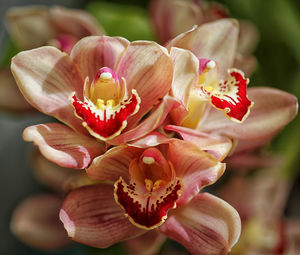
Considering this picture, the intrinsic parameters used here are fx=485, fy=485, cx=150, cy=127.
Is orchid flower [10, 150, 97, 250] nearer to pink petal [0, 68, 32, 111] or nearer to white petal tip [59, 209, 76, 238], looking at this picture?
pink petal [0, 68, 32, 111]

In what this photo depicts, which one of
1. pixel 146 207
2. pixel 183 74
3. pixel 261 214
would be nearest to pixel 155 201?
pixel 146 207

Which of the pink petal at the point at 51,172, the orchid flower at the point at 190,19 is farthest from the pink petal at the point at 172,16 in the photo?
the pink petal at the point at 51,172

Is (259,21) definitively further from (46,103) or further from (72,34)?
(46,103)

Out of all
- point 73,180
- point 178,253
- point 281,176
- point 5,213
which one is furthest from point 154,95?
point 5,213

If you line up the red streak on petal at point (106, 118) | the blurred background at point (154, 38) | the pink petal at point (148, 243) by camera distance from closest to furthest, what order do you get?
the red streak on petal at point (106, 118), the pink petal at point (148, 243), the blurred background at point (154, 38)

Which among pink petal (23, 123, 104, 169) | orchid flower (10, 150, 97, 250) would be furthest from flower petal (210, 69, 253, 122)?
orchid flower (10, 150, 97, 250)

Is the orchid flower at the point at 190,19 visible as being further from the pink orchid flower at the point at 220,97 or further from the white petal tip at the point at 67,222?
the white petal tip at the point at 67,222
